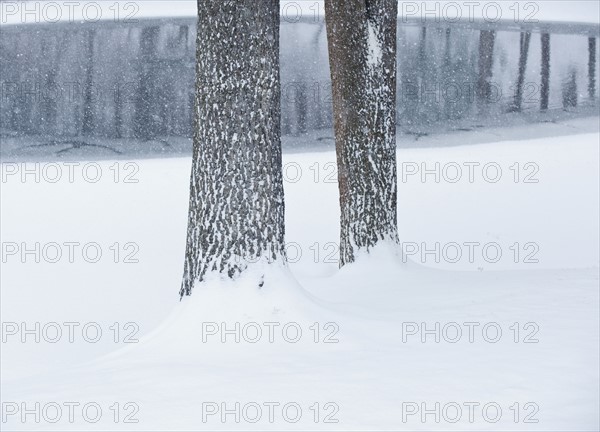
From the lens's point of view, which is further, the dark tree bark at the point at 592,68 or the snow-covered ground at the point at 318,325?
the dark tree bark at the point at 592,68

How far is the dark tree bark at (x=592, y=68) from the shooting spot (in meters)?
21.9

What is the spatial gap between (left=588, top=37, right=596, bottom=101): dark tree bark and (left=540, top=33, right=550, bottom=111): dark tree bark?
2.98 ft

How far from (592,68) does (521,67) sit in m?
1.57

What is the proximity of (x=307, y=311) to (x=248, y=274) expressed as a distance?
430 mm

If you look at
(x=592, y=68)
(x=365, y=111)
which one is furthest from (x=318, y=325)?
(x=592, y=68)

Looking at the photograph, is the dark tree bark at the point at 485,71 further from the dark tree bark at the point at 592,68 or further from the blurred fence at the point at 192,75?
the dark tree bark at the point at 592,68

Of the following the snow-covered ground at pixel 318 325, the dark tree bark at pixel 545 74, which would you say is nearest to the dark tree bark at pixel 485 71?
the dark tree bark at pixel 545 74

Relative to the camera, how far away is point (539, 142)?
19578 mm

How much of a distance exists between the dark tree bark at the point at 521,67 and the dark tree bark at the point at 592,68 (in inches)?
55.3

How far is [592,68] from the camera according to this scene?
2211 cm

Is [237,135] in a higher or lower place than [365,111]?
lower

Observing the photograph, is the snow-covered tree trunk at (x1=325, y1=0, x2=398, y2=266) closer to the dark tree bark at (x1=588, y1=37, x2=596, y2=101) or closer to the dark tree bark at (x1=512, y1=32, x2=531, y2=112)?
the dark tree bark at (x1=512, y1=32, x2=531, y2=112)

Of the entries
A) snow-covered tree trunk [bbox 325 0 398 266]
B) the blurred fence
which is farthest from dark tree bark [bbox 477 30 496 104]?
snow-covered tree trunk [bbox 325 0 398 266]

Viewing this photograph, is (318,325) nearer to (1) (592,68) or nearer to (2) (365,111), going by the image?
(2) (365,111)
